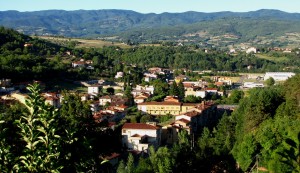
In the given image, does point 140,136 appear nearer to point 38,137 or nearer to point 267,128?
point 267,128

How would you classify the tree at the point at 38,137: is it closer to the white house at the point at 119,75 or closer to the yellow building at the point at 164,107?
the yellow building at the point at 164,107

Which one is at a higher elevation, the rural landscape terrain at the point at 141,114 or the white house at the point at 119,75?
the rural landscape terrain at the point at 141,114

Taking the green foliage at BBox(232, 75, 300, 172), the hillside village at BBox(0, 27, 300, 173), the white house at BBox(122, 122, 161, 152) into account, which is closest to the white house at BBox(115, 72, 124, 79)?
the hillside village at BBox(0, 27, 300, 173)

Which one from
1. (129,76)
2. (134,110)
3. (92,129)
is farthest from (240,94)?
(92,129)

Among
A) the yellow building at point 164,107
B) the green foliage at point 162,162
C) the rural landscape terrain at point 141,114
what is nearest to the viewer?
the rural landscape terrain at point 141,114

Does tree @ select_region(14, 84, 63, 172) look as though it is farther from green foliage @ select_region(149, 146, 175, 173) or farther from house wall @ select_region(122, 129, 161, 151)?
house wall @ select_region(122, 129, 161, 151)

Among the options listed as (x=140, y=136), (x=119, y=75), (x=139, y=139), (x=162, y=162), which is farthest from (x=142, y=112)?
(x=119, y=75)

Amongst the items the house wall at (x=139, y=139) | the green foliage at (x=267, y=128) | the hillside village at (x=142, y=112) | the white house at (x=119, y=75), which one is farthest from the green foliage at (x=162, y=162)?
the white house at (x=119, y=75)

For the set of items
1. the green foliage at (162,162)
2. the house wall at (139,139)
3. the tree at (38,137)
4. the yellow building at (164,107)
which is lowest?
the yellow building at (164,107)
